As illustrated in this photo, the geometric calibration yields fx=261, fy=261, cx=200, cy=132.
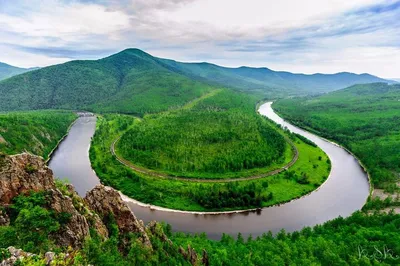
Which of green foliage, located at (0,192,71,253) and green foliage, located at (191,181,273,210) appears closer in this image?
green foliage, located at (0,192,71,253)

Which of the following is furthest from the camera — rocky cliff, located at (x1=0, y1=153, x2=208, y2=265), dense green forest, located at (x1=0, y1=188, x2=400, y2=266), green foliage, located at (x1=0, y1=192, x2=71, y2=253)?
rocky cliff, located at (x1=0, y1=153, x2=208, y2=265)

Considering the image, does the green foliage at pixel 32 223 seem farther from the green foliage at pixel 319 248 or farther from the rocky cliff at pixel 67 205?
the green foliage at pixel 319 248

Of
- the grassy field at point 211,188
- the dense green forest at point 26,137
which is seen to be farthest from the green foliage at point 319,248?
the dense green forest at point 26,137

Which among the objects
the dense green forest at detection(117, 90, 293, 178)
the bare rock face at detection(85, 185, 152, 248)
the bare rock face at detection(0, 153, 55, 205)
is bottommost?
the dense green forest at detection(117, 90, 293, 178)

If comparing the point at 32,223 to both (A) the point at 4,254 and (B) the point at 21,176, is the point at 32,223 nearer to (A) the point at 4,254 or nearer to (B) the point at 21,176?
(A) the point at 4,254

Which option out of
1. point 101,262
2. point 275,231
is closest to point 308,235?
point 275,231

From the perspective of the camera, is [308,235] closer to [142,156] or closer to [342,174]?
[342,174]

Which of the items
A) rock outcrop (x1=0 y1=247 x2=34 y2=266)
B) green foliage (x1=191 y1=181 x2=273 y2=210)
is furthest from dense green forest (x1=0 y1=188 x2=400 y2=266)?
green foliage (x1=191 y1=181 x2=273 y2=210)

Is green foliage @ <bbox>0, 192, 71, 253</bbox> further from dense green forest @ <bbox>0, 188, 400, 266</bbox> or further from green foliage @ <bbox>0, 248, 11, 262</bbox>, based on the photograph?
green foliage @ <bbox>0, 248, 11, 262</bbox>

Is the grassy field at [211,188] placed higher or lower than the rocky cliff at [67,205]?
lower
